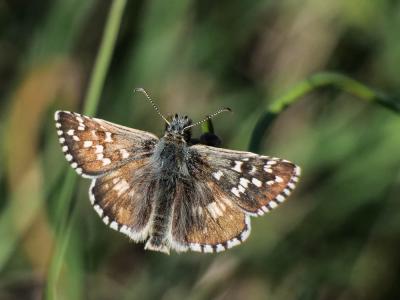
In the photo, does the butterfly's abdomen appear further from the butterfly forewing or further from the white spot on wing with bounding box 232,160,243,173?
the white spot on wing with bounding box 232,160,243,173

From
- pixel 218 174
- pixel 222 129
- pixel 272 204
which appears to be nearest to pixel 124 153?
pixel 218 174

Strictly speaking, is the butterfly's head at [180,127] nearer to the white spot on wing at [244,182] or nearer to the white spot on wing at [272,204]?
the white spot on wing at [244,182]

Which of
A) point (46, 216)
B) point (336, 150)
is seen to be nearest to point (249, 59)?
point (336, 150)

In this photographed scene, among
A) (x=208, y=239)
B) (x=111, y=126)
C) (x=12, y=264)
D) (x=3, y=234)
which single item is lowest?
(x=12, y=264)

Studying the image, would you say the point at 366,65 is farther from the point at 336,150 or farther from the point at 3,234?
the point at 3,234

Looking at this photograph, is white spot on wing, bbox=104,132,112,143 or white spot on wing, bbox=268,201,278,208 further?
white spot on wing, bbox=104,132,112,143

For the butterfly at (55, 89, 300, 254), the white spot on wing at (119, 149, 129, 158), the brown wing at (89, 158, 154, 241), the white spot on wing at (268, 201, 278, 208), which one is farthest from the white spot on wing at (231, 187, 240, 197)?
the white spot on wing at (119, 149, 129, 158)

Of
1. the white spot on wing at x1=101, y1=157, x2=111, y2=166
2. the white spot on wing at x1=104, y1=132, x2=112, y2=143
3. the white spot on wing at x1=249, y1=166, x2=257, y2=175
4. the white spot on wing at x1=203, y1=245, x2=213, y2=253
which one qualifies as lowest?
the white spot on wing at x1=203, y1=245, x2=213, y2=253

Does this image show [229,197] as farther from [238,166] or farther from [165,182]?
[165,182]
